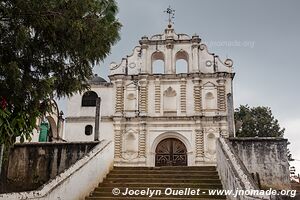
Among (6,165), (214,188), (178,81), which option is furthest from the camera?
(178,81)

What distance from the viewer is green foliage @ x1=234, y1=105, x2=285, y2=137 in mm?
30053

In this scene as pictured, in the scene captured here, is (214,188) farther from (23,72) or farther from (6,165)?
(6,165)

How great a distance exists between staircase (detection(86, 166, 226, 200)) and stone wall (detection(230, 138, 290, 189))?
1.04 meters

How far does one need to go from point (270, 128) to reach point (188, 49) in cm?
1469

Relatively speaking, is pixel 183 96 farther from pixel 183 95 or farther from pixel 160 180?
pixel 160 180

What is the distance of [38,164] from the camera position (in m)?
10.1

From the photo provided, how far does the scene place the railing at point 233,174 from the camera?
241 inches

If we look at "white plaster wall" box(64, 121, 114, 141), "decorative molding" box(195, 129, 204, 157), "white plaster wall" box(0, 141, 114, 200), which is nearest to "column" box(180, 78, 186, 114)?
"decorative molding" box(195, 129, 204, 157)

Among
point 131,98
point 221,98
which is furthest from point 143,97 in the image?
point 221,98

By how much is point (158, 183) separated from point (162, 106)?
1055cm

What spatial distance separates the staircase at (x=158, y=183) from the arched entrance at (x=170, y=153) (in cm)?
801

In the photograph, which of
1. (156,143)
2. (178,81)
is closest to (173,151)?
(156,143)

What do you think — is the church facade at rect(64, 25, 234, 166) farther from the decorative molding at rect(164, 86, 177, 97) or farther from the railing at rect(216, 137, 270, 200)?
the railing at rect(216, 137, 270, 200)

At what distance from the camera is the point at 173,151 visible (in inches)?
721
